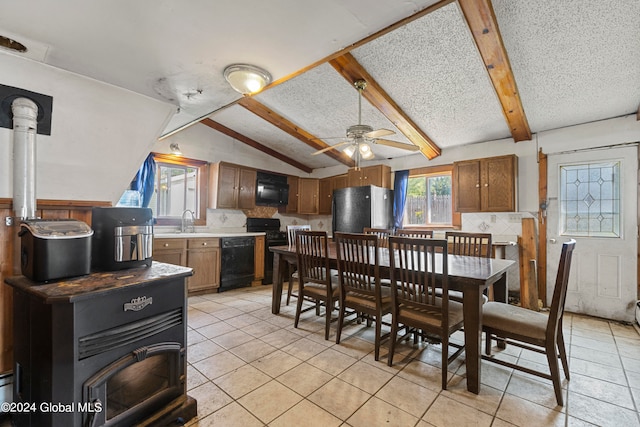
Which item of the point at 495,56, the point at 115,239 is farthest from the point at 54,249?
the point at 495,56

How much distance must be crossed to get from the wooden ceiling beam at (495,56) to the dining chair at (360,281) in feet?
6.05

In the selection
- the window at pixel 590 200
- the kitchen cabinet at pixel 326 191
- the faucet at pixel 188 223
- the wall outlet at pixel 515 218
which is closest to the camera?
the window at pixel 590 200

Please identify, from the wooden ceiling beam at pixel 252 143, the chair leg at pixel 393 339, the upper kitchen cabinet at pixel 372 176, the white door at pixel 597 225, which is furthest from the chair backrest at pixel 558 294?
the wooden ceiling beam at pixel 252 143

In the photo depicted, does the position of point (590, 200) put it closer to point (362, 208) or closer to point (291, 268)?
point (362, 208)

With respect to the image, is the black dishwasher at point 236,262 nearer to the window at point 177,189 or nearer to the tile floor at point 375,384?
the window at point 177,189

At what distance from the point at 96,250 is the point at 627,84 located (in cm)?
469

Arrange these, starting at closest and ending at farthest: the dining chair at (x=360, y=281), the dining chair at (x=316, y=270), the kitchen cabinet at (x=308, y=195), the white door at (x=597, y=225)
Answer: the dining chair at (x=360, y=281), the dining chair at (x=316, y=270), the white door at (x=597, y=225), the kitchen cabinet at (x=308, y=195)

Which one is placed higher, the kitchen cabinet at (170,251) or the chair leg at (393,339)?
the kitchen cabinet at (170,251)

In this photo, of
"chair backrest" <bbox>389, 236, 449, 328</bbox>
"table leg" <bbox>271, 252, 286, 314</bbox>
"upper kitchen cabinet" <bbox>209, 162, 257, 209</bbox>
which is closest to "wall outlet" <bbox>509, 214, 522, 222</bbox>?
"chair backrest" <bbox>389, 236, 449, 328</bbox>

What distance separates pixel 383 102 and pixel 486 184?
195 centimetres

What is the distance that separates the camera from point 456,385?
1.94m

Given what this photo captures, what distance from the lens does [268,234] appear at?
503cm

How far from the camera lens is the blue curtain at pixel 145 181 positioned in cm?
392

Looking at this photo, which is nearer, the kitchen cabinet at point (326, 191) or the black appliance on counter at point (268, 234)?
the black appliance on counter at point (268, 234)
